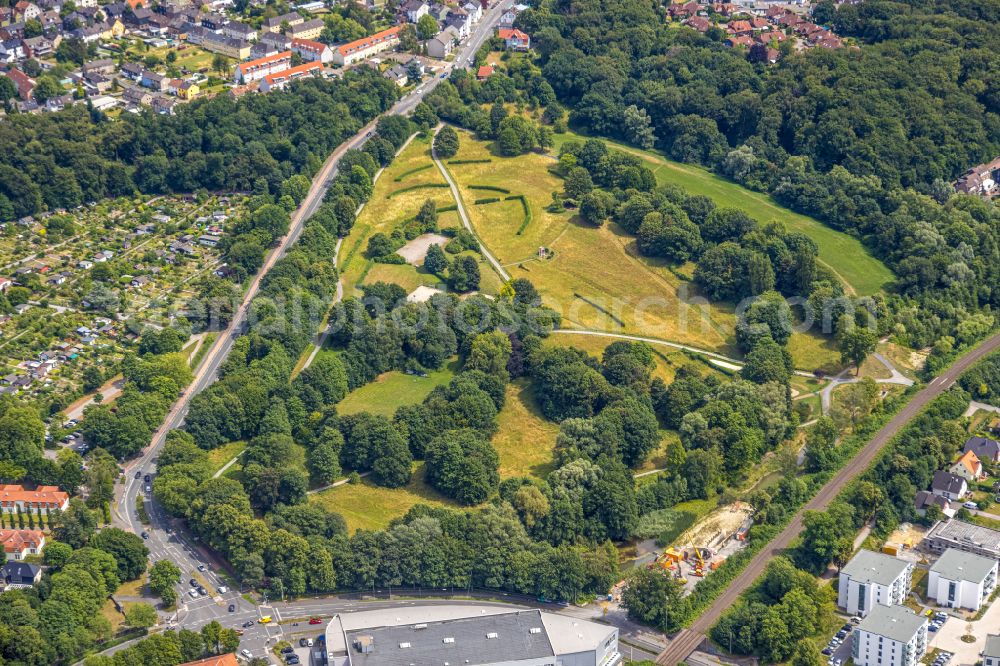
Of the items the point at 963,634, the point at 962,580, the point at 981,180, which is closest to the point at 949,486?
the point at 962,580

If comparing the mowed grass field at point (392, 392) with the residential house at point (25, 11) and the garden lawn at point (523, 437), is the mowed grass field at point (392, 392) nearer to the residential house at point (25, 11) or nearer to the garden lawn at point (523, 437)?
the garden lawn at point (523, 437)

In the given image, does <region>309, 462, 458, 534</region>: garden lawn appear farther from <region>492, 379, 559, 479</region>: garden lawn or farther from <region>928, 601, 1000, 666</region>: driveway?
<region>928, 601, 1000, 666</region>: driveway

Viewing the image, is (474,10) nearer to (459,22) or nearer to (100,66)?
(459,22)

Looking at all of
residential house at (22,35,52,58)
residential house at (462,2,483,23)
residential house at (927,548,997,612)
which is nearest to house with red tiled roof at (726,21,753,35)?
residential house at (462,2,483,23)

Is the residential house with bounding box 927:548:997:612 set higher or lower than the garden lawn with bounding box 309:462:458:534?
higher

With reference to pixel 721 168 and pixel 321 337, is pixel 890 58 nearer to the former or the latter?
pixel 721 168

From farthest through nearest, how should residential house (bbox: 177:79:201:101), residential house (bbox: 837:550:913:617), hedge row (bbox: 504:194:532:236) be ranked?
residential house (bbox: 177:79:201:101), hedge row (bbox: 504:194:532:236), residential house (bbox: 837:550:913:617)
